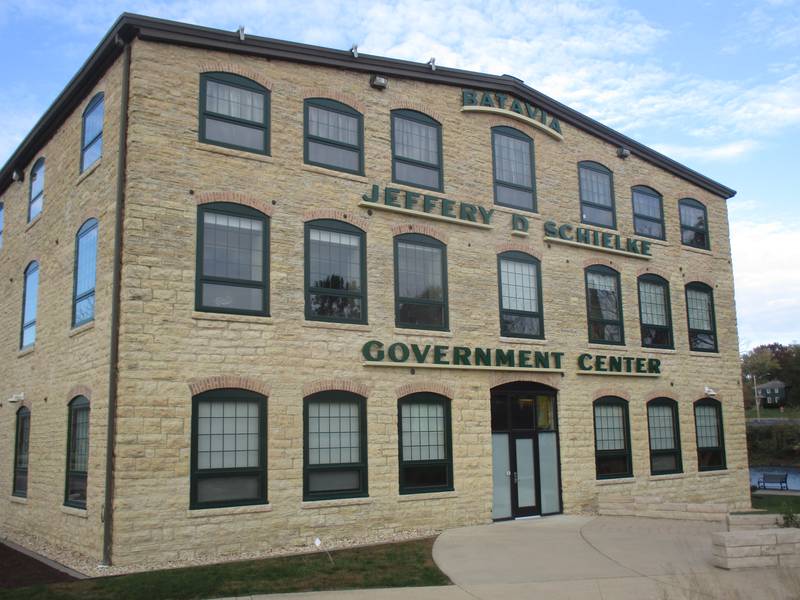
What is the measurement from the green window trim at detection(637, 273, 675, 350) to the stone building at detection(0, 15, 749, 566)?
10 cm

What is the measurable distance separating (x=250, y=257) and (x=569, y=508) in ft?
33.8

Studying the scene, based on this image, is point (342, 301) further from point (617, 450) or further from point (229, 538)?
point (617, 450)

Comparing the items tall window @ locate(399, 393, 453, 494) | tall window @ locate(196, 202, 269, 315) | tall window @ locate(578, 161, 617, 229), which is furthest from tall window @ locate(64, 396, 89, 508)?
tall window @ locate(578, 161, 617, 229)

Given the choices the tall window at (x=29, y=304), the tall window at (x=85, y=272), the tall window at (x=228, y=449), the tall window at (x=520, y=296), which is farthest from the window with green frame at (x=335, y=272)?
the tall window at (x=29, y=304)

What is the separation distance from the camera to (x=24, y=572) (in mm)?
12656

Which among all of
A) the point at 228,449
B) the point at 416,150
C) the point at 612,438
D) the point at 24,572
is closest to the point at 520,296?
the point at 416,150

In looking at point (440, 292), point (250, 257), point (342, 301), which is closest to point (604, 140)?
point (440, 292)

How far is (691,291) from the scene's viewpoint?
23312 millimetres

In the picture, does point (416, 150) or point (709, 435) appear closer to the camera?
point (416, 150)

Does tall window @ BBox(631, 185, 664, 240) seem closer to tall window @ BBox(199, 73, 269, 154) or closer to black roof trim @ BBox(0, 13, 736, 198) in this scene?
black roof trim @ BBox(0, 13, 736, 198)

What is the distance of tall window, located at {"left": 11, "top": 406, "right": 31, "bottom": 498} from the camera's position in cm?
1784

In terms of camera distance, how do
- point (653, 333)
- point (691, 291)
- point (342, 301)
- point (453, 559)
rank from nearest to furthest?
point (453, 559)
point (342, 301)
point (653, 333)
point (691, 291)

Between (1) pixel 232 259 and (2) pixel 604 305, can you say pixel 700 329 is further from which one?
(1) pixel 232 259

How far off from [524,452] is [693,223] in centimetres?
1097
